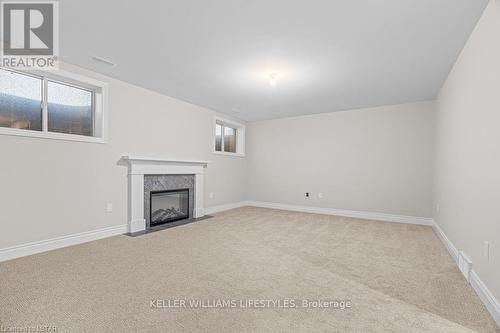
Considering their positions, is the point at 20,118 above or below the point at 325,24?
below

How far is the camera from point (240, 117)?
643cm

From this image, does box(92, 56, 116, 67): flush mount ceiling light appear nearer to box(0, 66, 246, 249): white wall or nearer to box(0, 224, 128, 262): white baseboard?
box(0, 66, 246, 249): white wall

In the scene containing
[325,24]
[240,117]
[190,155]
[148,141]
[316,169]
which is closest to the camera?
[325,24]

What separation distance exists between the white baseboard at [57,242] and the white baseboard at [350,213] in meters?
3.70

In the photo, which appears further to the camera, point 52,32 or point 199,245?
point 199,245

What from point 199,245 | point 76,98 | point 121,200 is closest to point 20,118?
point 76,98

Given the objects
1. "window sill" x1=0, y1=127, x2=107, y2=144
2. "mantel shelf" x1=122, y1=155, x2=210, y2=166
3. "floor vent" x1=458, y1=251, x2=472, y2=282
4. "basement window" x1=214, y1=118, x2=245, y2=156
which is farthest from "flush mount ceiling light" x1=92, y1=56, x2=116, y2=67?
"floor vent" x1=458, y1=251, x2=472, y2=282

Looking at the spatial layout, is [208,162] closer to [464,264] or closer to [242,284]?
[242,284]

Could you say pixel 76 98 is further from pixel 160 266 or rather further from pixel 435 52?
pixel 435 52

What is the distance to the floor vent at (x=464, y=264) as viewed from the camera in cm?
225

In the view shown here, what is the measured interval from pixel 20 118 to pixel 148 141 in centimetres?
167

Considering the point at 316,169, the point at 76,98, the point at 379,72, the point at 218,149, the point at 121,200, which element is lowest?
the point at 121,200

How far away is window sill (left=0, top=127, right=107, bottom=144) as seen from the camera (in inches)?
106

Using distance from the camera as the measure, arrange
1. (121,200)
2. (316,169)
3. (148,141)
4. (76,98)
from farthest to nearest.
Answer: (316,169) < (148,141) < (121,200) < (76,98)
